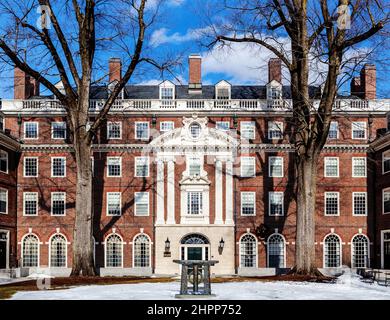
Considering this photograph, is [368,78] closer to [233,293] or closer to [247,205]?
[247,205]

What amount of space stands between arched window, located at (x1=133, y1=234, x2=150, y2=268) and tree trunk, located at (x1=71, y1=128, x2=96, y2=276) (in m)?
14.4

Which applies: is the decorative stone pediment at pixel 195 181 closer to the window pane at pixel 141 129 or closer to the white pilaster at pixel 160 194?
the white pilaster at pixel 160 194

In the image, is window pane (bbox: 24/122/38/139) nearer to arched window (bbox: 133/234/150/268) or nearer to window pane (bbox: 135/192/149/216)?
window pane (bbox: 135/192/149/216)

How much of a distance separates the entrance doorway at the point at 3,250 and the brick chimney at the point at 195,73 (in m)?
15.5

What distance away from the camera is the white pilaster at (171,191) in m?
41.5

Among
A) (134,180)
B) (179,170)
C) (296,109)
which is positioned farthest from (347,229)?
(296,109)

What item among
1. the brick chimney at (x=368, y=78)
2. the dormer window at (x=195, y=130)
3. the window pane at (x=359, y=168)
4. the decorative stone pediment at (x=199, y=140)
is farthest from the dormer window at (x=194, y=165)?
the brick chimney at (x=368, y=78)

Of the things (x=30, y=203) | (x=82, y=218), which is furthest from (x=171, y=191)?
(x=82, y=218)

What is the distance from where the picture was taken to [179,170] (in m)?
42.0

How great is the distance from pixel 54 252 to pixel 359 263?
19.2 metres

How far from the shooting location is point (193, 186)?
4181 cm

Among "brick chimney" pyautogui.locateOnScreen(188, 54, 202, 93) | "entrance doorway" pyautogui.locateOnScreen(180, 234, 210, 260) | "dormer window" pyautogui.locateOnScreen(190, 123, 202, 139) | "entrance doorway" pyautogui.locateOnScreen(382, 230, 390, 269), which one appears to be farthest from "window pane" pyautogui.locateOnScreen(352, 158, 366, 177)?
"brick chimney" pyautogui.locateOnScreen(188, 54, 202, 93)

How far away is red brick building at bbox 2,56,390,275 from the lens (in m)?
41.4
